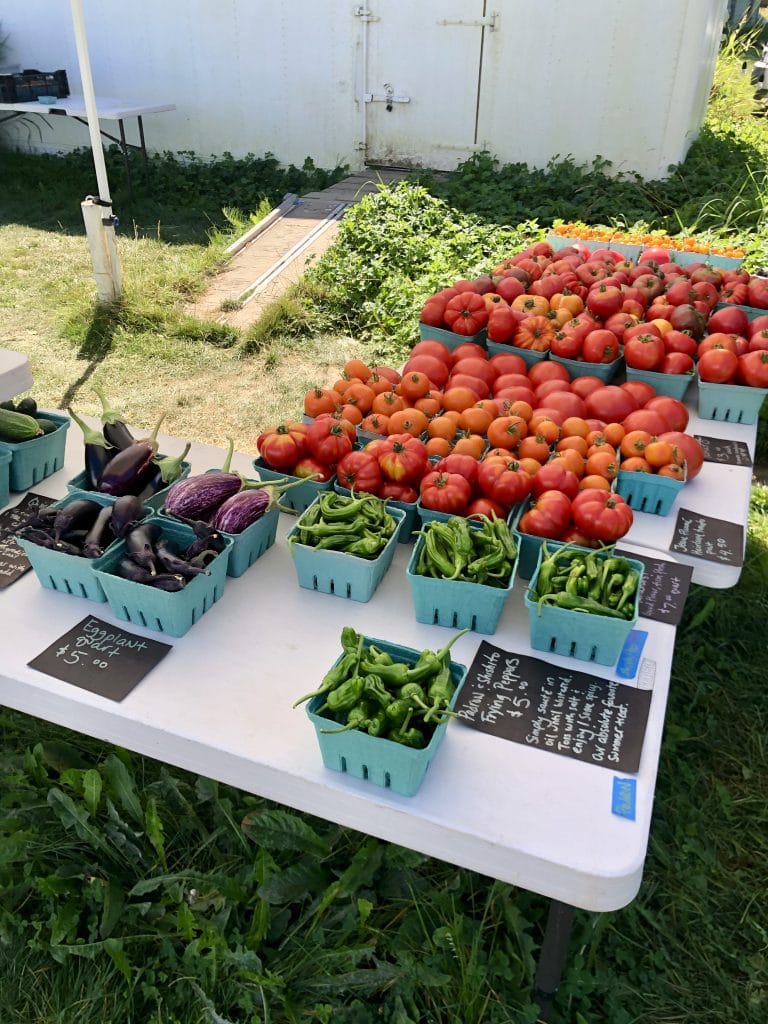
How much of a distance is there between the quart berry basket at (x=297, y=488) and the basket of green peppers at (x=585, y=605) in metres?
0.68

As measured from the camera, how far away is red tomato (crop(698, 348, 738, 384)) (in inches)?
111

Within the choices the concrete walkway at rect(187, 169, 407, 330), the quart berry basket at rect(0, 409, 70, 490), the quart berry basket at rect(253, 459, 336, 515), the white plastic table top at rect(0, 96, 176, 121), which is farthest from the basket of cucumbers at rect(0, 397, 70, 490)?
the white plastic table top at rect(0, 96, 176, 121)

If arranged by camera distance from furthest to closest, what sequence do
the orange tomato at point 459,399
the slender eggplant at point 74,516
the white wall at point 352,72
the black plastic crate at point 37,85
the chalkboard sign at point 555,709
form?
1. the black plastic crate at point 37,85
2. the white wall at point 352,72
3. the orange tomato at point 459,399
4. the slender eggplant at point 74,516
5. the chalkboard sign at point 555,709

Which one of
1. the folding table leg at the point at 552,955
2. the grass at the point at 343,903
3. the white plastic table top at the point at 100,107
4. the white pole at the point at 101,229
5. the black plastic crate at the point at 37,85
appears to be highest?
the black plastic crate at the point at 37,85

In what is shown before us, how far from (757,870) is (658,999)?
564 mm

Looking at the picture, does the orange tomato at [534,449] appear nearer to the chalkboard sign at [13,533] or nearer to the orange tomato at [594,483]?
the orange tomato at [594,483]

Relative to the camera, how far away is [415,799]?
152 centimetres

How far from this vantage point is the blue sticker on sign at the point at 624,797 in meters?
1.50

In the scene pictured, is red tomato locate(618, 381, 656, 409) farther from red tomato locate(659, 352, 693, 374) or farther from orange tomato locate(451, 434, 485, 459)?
orange tomato locate(451, 434, 485, 459)

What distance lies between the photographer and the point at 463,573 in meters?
1.86

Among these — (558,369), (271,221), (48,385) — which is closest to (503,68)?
(271,221)

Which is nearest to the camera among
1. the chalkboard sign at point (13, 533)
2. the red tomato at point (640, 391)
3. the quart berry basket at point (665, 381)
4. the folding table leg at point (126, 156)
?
the chalkboard sign at point (13, 533)

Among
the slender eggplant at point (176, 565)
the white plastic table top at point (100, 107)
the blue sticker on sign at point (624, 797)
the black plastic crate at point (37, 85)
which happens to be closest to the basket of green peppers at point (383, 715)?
the blue sticker on sign at point (624, 797)

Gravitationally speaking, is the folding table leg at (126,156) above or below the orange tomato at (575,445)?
below
